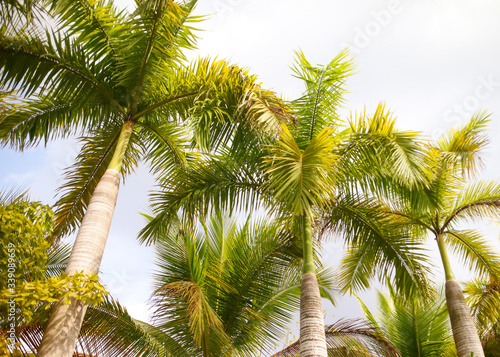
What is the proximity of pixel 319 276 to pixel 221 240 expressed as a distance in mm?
2392

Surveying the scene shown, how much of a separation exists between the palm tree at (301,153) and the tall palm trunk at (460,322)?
64.5 inches

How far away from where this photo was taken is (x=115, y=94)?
6.70 metres

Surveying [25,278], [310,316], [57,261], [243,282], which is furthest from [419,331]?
[25,278]

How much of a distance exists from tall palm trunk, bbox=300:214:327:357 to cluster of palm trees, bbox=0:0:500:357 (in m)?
0.02

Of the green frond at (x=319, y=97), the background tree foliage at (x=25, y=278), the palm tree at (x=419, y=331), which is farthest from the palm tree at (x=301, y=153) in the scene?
the palm tree at (x=419, y=331)

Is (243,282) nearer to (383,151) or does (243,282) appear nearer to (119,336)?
(119,336)

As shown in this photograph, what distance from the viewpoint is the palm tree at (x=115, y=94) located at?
5887 millimetres

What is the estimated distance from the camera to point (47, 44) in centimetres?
604

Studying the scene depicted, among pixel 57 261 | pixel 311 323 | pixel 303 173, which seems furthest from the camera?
pixel 57 261

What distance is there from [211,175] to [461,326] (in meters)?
5.78

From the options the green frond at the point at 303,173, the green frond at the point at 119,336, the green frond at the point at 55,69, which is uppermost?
the green frond at the point at 55,69

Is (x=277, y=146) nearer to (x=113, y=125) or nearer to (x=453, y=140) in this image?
(x=113, y=125)

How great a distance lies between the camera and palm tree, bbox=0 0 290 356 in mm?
5887

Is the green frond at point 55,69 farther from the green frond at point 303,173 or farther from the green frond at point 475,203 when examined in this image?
the green frond at point 475,203
